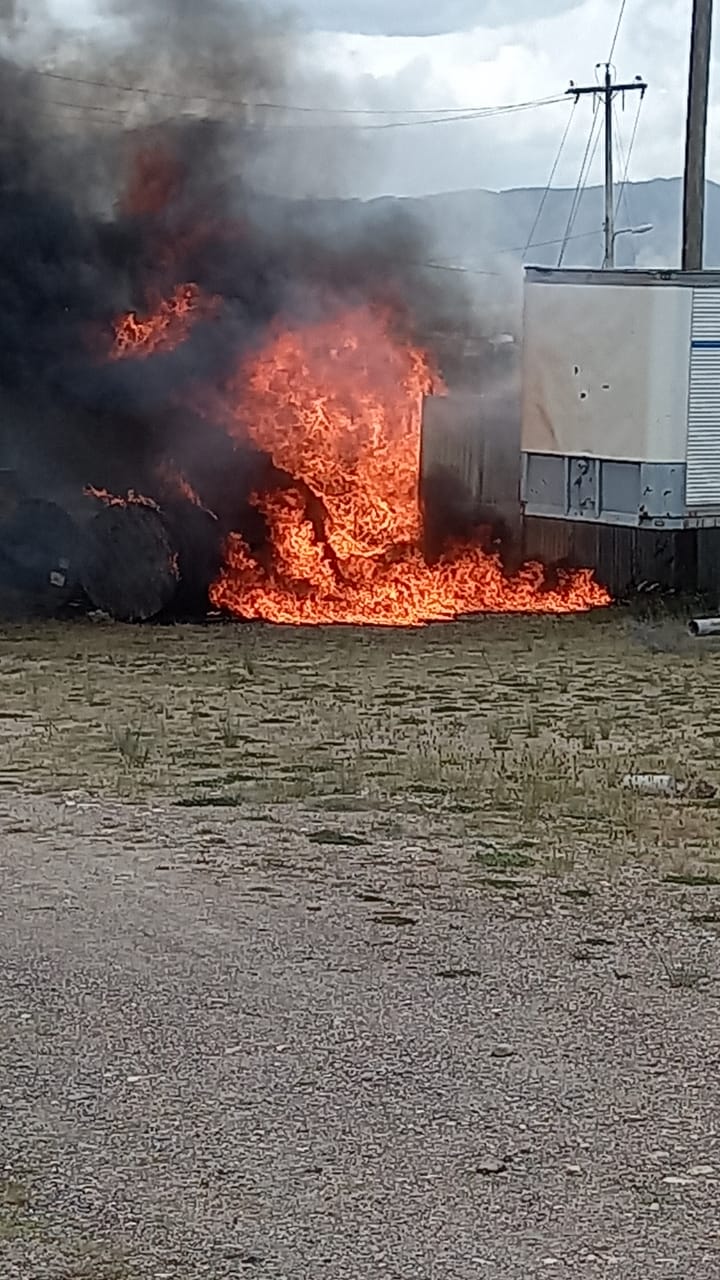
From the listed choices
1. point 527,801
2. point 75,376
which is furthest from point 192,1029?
point 75,376

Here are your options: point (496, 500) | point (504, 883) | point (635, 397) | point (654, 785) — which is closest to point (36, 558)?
point (496, 500)

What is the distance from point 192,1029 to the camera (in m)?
6.17

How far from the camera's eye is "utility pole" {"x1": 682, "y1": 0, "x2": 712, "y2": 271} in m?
20.0

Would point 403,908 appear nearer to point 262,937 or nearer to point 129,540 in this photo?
point 262,937

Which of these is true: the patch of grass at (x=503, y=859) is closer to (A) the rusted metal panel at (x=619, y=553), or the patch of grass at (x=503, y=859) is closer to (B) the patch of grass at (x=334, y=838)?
(B) the patch of grass at (x=334, y=838)

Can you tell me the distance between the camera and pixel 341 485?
2092 cm

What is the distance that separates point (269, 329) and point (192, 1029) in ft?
50.1

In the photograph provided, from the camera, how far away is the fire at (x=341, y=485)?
20.7 meters

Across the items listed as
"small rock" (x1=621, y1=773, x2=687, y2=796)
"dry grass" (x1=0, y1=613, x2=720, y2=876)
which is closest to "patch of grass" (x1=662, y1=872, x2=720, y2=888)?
"dry grass" (x1=0, y1=613, x2=720, y2=876)

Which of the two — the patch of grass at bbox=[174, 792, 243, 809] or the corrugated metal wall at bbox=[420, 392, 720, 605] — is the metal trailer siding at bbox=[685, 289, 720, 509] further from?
the patch of grass at bbox=[174, 792, 243, 809]

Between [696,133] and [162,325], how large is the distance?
5834 mm

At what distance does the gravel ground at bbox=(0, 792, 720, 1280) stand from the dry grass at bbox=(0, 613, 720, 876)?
1.16 metres

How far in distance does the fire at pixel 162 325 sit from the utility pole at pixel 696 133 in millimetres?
5013

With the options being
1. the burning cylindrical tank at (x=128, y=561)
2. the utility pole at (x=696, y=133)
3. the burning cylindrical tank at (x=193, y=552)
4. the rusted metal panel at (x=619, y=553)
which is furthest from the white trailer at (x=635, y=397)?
the burning cylindrical tank at (x=128, y=561)
